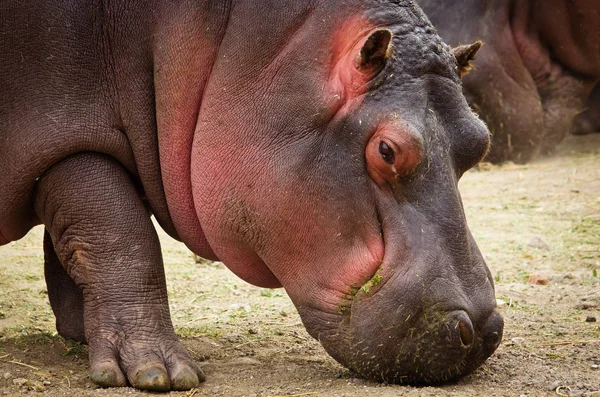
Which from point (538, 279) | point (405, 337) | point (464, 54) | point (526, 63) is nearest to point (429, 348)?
point (405, 337)

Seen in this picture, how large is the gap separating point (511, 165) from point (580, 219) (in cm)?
252

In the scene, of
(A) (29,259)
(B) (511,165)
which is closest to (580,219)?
(B) (511,165)

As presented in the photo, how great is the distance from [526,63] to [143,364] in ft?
24.9

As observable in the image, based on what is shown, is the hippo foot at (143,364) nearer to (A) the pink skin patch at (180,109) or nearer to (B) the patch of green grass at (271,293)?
(A) the pink skin patch at (180,109)

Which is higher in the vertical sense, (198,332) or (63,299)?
(63,299)

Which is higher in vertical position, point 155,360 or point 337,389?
point 155,360

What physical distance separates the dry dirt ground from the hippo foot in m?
0.06

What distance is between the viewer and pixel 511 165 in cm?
1024

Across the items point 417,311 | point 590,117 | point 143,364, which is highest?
point 143,364

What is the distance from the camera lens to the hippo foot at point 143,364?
12.0 ft

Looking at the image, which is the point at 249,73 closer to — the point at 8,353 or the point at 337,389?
the point at 337,389

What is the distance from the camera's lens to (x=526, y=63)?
34.1 feet

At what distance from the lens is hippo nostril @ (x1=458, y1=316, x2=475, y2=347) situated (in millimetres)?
3559

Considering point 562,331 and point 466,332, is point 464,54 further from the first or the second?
point 562,331
